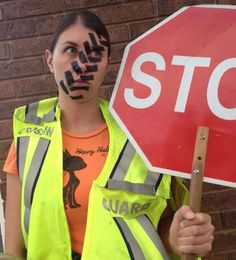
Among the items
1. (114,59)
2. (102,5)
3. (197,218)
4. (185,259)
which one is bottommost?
(185,259)

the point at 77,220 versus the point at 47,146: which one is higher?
the point at 47,146

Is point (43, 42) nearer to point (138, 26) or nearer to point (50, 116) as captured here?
point (138, 26)

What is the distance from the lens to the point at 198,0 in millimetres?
2062

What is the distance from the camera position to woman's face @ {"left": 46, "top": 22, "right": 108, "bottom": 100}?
49.5 inches

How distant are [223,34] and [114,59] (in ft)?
3.50

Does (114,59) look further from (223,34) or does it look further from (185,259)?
(185,259)

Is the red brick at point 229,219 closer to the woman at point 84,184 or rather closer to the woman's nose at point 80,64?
the woman at point 84,184

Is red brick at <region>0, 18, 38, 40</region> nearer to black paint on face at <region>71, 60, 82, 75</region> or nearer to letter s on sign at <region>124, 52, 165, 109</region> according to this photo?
black paint on face at <region>71, 60, 82, 75</region>

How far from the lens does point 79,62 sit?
1.25 meters

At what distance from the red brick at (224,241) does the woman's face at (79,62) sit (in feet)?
4.18

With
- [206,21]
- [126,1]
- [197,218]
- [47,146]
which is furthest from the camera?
[126,1]

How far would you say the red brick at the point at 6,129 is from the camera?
7.01ft

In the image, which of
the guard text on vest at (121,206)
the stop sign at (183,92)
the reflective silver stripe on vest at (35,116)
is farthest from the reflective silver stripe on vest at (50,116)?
the guard text on vest at (121,206)

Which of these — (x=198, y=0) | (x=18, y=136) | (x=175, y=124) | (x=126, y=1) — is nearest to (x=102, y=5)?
(x=126, y=1)
